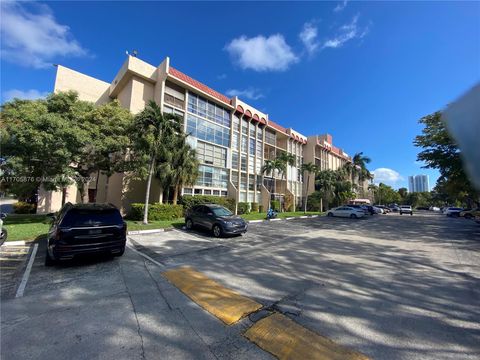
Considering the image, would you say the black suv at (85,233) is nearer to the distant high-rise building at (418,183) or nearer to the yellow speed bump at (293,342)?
the yellow speed bump at (293,342)

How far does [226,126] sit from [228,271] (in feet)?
82.7

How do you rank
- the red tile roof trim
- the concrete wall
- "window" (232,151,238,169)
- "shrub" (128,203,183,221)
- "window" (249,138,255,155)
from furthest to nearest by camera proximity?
"window" (249,138,255,155) < "window" (232,151,238,169) < the red tile roof trim < the concrete wall < "shrub" (128,203,183,221)

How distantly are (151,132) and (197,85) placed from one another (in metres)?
12.2

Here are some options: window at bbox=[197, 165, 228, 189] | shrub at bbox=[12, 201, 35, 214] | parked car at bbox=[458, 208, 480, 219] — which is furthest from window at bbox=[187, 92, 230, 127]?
parked car at bbox=[458, 208, 480, 219]

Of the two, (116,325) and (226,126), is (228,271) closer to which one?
(116,325)

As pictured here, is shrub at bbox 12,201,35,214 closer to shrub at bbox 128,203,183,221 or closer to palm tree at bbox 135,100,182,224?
shrub at bbox 128,203,183,221

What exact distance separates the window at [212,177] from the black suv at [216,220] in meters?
11.8

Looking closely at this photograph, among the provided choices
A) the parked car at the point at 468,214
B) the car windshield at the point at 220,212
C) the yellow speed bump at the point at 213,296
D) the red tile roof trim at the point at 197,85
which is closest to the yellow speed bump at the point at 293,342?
the yellow speed bump at the point at 213,296

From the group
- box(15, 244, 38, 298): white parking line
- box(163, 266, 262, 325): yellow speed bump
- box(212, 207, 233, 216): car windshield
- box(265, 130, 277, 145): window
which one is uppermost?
box(265, 130, 277, 145): window

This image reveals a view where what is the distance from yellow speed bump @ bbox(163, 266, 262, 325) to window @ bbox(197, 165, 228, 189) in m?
19.5

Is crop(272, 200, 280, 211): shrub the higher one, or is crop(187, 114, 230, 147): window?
crop(187, 114, 230, 147): window

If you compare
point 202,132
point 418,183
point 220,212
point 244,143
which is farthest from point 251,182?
point 418,183

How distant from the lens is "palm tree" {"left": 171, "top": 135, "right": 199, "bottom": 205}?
1948 cm

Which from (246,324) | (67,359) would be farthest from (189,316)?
(67,359)
